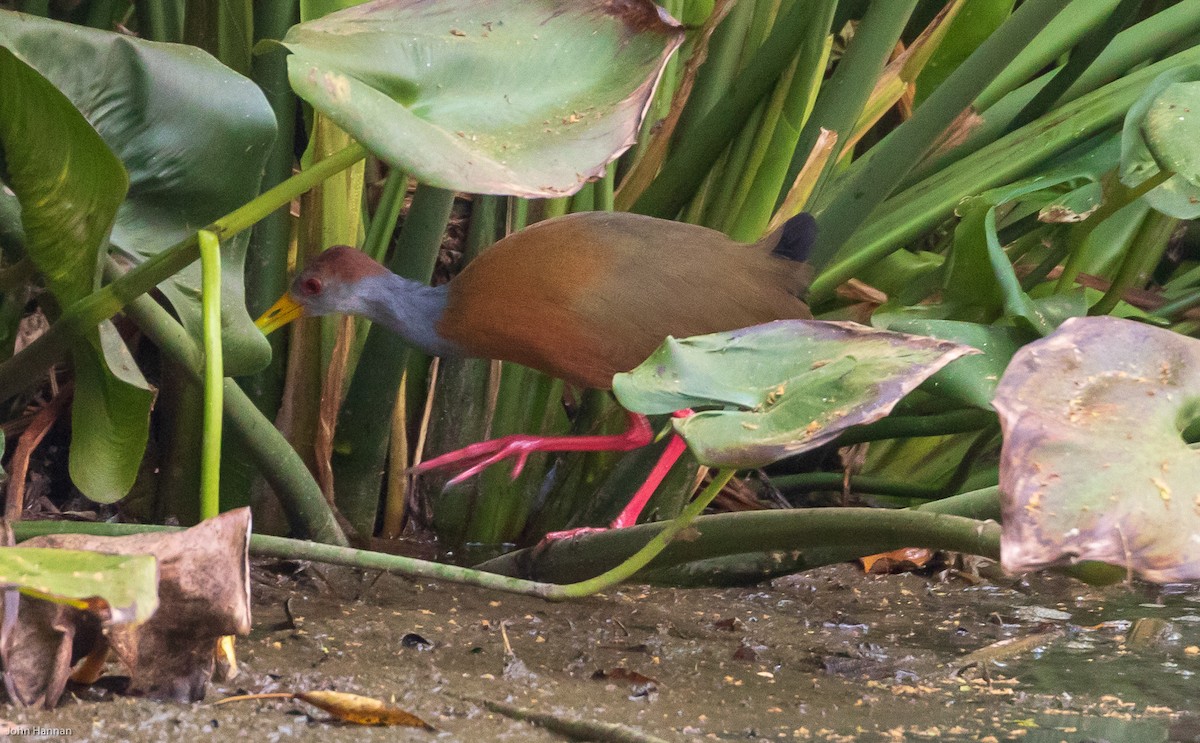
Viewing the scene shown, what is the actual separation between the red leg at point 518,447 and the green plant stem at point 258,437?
259 mm

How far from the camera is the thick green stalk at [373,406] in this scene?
1.84 metres

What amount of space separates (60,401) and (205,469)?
1006mm

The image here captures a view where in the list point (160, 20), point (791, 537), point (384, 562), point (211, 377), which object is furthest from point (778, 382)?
point (160, 20)

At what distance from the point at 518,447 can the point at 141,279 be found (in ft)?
2.74

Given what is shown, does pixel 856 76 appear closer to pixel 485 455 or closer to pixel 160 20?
pixel 485 455

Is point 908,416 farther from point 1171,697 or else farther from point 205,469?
point 205,469

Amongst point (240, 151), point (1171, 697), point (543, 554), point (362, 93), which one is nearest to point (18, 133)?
point (240, 151)

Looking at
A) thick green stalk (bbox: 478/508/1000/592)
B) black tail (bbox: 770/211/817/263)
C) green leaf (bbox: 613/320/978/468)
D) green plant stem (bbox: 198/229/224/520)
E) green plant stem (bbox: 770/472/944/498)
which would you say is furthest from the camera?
green plant stem (bbox: 770/472/944/498)

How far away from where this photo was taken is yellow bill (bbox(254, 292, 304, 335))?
1837 mm

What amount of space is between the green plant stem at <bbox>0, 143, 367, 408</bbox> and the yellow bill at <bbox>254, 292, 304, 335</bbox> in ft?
1.80

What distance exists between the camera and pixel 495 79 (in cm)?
115

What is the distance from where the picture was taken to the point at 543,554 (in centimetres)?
157

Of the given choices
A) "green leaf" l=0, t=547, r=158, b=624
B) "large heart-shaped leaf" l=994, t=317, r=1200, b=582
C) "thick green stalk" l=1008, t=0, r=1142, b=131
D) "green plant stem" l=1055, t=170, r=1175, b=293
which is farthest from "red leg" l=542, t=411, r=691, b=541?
"green leaf" l=0, t=547, r=158, b=624

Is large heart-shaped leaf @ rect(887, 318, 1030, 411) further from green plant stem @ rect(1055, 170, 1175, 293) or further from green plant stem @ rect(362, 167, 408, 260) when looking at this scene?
green plant stem @ rect(362, 167, 408, 260)
